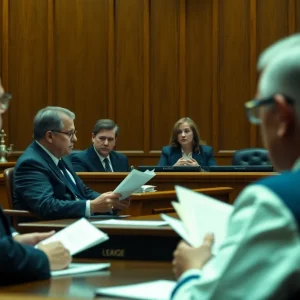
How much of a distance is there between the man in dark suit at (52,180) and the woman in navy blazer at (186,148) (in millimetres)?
3048

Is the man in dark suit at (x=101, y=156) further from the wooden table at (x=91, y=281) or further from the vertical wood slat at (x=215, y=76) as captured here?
the wooden table at (x=91, y=281)

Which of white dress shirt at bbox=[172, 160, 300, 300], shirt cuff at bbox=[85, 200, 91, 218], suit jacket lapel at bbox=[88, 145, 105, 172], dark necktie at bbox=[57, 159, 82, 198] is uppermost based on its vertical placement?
white dress shirt at bbox=[172, 160, 300, 300]

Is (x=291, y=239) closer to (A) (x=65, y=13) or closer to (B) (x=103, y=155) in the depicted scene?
(B) (x=103, y=155)

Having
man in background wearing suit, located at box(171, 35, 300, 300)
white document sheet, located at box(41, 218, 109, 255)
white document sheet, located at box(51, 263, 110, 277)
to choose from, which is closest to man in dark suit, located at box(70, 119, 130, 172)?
white document sheet, located at box(41, 218, 109, 255)

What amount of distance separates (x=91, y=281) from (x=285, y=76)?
1108 mm

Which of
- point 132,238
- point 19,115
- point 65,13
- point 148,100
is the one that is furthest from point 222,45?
point 132,238

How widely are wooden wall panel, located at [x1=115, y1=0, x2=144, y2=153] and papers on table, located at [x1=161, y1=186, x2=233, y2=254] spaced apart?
25.9 ft

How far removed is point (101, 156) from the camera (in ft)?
24.0

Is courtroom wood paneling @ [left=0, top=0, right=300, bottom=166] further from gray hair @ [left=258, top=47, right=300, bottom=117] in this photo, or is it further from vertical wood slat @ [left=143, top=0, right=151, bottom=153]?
gray hair @ [left=258, top=47, right=300, bottom=117]

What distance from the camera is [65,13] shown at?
33.4 ft

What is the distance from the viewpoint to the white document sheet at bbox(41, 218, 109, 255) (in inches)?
100.0

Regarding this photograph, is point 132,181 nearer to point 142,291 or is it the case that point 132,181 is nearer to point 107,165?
point 142,291

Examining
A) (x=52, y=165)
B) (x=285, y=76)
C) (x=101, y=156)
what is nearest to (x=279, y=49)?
(x=285, y=76)

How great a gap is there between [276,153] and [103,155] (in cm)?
591
